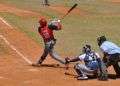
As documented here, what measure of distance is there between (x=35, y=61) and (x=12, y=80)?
13.8ft

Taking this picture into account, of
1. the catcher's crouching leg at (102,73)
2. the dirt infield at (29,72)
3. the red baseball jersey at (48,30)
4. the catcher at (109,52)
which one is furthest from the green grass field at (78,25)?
the catcher's crouching leg at (102,73)

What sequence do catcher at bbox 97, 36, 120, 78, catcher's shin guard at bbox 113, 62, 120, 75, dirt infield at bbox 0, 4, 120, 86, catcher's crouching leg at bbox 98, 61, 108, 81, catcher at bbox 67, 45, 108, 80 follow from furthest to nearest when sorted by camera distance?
catcher's shin guard at bbox 113, 62, 120, 75 → catcher at bbox 97, 36, 120, 78 → catcher at bbox 67, 45, 108, 80 → catcher's crouching leg at bbox 98, 61, 108, 81 → dirt infield at bbox 0, 4, 120, 86

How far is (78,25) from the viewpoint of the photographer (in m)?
31.2

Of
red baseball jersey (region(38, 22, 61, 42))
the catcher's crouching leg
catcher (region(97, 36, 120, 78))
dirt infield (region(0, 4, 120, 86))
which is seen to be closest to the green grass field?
dirt infield (region(0, 4, 120, 86))

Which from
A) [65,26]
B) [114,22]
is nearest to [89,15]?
[114,22]

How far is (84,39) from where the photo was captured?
2570cm

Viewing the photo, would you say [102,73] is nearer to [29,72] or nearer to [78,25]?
[29,72]

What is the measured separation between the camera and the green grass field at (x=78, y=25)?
964 inches

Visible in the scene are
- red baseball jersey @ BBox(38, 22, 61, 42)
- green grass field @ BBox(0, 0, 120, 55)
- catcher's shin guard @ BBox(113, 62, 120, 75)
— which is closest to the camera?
catcher's shin guard @ BBox(113, 62, 120, 75)

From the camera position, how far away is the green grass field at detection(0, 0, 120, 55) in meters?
24.5

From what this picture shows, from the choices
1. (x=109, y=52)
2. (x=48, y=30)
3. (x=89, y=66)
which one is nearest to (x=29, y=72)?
(x=48, y=30)

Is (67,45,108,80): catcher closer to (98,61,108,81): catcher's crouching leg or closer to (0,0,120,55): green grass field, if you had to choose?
(98,61,108,81): catcher's crouching leg

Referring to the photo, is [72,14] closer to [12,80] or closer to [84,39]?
[84,39]

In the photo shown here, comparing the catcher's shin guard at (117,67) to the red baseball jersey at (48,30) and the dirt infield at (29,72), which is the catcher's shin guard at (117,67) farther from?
the red baseball jersey at (48,30)
